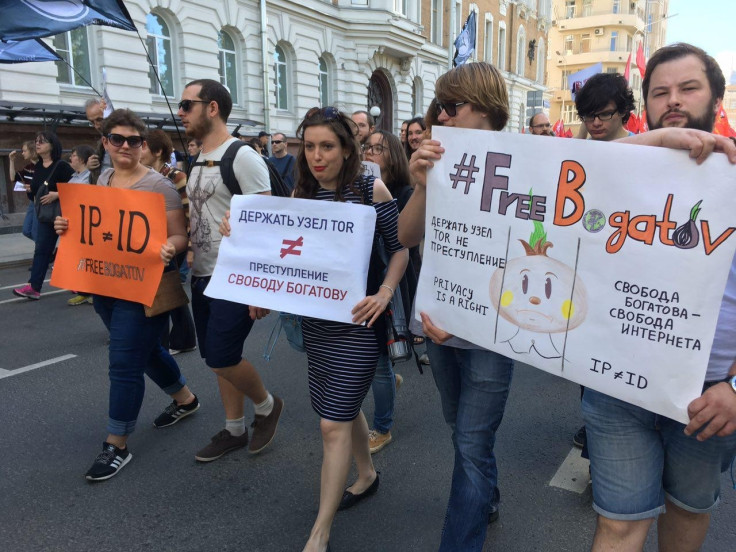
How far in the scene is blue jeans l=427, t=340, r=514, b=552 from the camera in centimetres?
215

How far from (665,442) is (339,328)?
123 cm

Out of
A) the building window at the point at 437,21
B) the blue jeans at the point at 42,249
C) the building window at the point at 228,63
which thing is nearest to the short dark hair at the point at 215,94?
the blue jeans at the point at 42,249

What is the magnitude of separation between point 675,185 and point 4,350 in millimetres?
5503

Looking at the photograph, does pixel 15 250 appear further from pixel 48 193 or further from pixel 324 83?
pixel 324 83

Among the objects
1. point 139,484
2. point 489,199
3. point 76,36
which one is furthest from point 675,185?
point 76,36

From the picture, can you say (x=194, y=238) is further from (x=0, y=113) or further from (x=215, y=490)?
(x=0, y=113)

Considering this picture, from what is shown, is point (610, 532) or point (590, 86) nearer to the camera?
point (610, 532)

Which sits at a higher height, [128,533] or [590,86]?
[590,86]

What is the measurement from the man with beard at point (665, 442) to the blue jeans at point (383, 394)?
1.60 metres

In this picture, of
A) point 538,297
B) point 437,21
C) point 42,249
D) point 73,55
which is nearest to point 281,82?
point 73,55

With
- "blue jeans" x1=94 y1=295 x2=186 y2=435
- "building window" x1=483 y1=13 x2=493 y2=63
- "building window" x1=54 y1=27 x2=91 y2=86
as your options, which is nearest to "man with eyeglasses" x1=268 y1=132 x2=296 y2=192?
"blue jeans" x1=94 y1=295 x2=186 y2=435

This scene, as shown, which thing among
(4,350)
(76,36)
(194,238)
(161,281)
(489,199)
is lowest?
(4,350)

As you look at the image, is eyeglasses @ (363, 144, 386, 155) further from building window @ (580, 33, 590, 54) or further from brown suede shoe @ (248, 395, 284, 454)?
building window @ (580, 33, 590, 54)

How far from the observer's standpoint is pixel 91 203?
3.22 m
